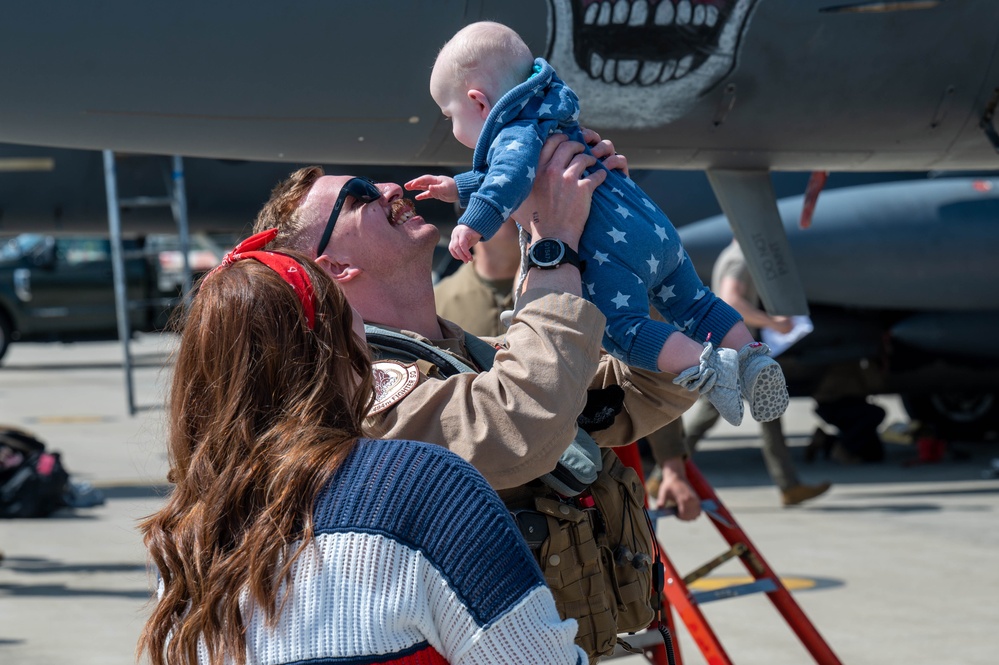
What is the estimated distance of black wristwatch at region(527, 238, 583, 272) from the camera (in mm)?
2092

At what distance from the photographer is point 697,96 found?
4.04 metres

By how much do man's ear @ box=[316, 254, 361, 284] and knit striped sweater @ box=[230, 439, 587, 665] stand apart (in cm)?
84

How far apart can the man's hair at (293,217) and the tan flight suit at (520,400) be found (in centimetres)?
41

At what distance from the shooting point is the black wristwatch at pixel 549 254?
6.86ft

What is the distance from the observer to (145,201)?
9406 mm

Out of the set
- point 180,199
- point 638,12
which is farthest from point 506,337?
point 180,199

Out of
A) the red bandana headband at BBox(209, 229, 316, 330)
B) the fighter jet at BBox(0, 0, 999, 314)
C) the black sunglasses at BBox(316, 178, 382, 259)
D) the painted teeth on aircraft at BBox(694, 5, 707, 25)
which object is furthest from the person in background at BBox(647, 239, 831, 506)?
the red bandana headband at BBox(209, 229, 316, 330)

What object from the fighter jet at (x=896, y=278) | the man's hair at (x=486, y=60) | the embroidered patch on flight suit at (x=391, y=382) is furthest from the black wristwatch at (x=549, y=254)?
the fighter jet at (x=896, y=278)

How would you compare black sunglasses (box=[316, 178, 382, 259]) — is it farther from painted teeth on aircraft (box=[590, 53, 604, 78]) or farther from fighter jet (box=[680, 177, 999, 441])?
fighter jet (box=[680, 177, 999, 441])

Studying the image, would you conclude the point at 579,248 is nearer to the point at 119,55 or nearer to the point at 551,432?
the point at 551,432

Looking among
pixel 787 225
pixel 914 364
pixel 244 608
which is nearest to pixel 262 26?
pixel 244 608

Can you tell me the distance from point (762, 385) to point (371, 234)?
2.61ft

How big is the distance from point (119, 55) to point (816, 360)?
653 cm

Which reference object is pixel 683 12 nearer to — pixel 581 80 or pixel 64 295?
pixel 581 80
